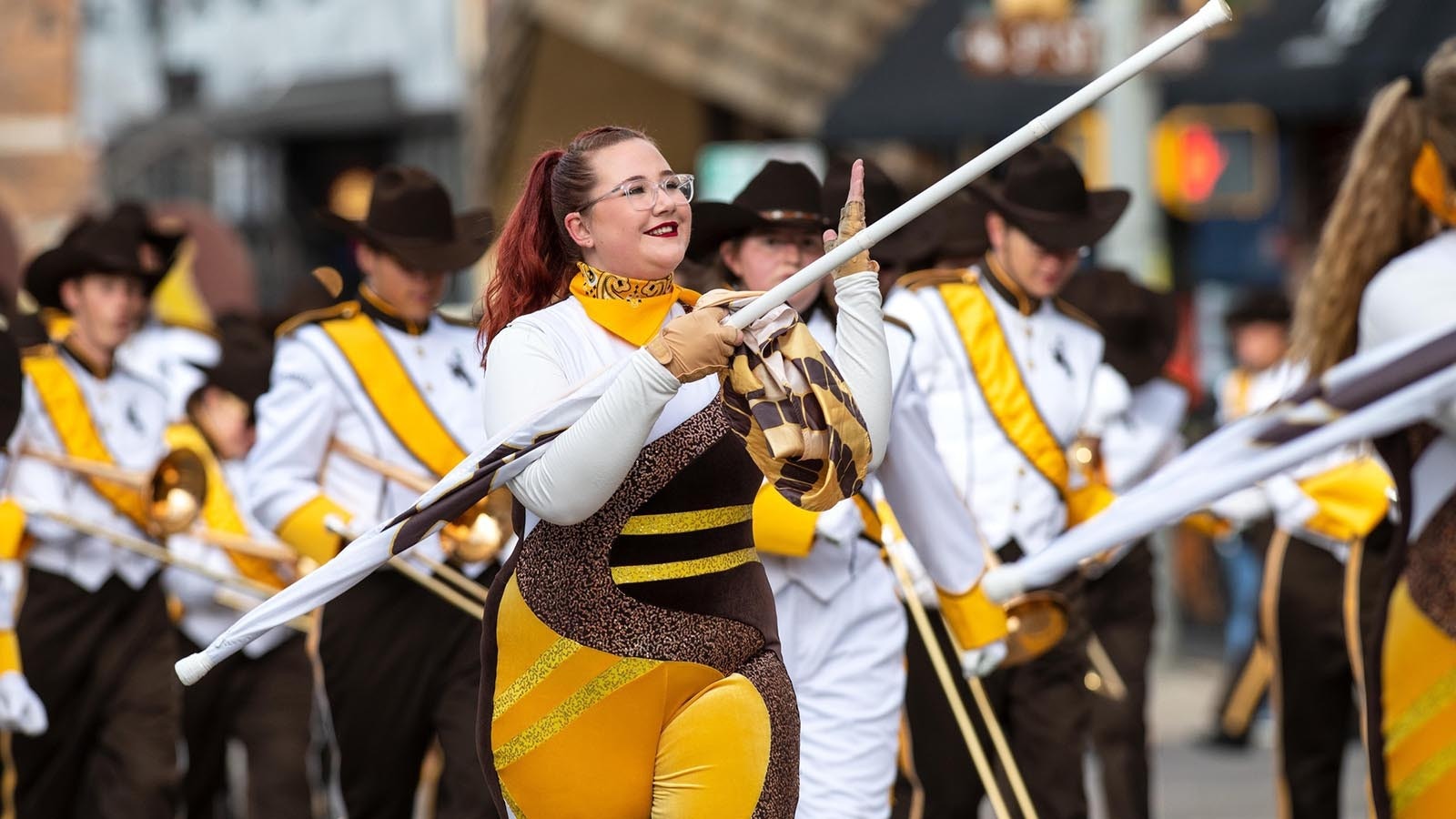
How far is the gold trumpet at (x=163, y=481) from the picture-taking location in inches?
337

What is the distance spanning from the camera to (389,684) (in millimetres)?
7266

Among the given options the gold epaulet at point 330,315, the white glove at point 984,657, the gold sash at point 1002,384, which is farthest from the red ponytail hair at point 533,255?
the gold sash at point 1002,384

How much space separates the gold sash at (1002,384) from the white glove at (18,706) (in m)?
2.83

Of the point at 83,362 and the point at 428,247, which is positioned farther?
the point at 83,362

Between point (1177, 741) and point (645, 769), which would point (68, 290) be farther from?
point (1177, 741)

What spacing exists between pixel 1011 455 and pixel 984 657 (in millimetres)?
1764

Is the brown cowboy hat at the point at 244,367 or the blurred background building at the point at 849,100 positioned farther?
the blurred background building at the point at 849,100

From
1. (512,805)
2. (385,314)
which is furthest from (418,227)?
(512,805)

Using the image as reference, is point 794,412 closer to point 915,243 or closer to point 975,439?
point 975,439

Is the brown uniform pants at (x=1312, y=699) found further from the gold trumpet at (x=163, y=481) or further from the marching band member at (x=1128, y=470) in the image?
the gold trumpet at (x=163, y=481)

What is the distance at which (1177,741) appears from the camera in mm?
12812

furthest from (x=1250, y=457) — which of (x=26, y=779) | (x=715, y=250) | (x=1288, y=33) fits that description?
(x=1288, y=33)

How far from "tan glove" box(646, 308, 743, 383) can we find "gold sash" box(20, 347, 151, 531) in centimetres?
443

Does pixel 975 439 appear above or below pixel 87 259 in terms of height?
above
